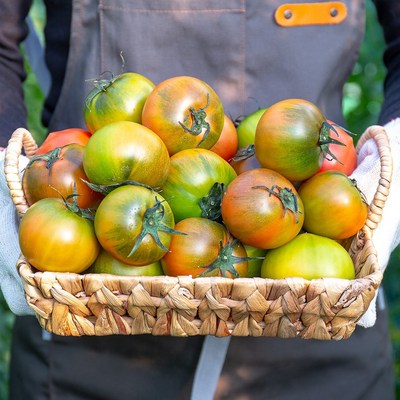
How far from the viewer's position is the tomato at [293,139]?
3.39ft

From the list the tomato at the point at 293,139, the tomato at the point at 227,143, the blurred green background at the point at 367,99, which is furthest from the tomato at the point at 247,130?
the blurred green background at the point at 367,99

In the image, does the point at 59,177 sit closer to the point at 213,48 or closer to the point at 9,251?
the point at 9,251

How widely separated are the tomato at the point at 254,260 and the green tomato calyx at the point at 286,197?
9 cm

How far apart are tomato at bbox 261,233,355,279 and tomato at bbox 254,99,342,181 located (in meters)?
0.11

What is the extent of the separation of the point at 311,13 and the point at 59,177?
2.07 feet

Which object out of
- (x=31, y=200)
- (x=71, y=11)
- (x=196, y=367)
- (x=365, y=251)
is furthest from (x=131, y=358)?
(x=71, y=11)

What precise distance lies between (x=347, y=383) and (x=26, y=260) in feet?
2.50

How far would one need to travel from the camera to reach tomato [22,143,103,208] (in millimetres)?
1049

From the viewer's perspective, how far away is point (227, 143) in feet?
3.83

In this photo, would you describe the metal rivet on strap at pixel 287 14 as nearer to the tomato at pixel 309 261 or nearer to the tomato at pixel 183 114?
the tomato at pixel 183 114

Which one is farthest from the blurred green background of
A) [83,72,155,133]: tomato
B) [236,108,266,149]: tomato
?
[83,72,155,133]: tomato

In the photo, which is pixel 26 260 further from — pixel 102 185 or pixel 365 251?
pixel 365 251

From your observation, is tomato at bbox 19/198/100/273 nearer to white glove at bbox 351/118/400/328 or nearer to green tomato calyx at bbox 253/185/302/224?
green tomato calyx at bbox 253/185/302/224

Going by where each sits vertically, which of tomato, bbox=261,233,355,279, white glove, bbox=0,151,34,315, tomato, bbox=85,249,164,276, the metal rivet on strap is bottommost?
white glove, bbox=0,151,34,315
